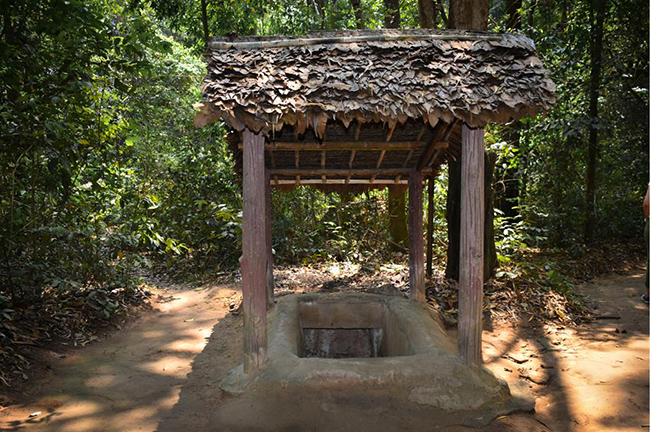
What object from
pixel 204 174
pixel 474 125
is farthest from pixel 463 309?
pixel 204 174

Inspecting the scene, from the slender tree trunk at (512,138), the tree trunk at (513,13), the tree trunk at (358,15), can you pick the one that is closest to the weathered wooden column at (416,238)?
the slender tree trunk at (512,138)

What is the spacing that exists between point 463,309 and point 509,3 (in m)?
8.98

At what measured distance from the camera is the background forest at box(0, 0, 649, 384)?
575 centimetres

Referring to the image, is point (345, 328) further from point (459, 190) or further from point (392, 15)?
point (392, 15)

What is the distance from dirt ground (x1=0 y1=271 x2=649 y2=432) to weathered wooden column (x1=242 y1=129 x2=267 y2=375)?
0.63m

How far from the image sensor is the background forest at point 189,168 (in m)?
5.75

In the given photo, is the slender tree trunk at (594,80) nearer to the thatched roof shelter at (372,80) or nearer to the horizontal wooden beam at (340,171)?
the horizontal wooden beam at (340,171)

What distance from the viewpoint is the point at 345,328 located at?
21.0 feet

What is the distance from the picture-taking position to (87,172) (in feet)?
23.4

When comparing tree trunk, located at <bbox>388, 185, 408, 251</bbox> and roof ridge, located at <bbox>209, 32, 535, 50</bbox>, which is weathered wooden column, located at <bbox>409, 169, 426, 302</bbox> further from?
tree trunk, located at <bbox>388, 185, 408, 251</bbox>

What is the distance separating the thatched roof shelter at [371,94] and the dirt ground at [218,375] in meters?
0.84

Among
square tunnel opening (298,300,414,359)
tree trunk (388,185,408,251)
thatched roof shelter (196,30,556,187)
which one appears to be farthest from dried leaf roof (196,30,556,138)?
tree trunk (388,185,408,251)

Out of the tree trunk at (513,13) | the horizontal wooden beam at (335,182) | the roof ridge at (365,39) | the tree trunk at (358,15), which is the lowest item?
the horizontal wooden beam at (335,182)

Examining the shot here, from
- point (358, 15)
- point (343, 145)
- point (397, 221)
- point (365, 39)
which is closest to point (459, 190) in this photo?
point (343, 145)
